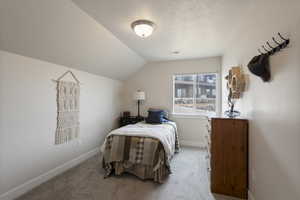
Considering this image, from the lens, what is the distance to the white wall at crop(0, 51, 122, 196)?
187cm

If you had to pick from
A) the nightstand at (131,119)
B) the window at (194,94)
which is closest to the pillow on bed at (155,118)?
the nightstand at (131,119)

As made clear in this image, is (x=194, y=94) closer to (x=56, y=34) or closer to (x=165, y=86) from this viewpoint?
(x=165, y=86)

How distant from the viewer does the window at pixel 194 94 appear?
4.16 m

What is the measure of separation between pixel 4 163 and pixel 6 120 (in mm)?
533

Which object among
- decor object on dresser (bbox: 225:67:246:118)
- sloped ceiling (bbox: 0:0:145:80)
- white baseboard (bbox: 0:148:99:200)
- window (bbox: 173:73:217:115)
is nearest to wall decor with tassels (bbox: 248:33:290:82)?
decor object on dresser (bbox: 225:67:246:118)

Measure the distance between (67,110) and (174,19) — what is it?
2.39 meters

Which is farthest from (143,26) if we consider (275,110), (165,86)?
(165,86)

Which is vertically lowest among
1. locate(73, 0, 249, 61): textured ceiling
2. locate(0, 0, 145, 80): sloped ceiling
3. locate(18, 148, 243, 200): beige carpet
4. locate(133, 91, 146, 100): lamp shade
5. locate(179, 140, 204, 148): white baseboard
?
locate(18, 148, 243, 200): beige carpet

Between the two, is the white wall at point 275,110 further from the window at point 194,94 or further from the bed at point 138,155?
the window at point 194,94

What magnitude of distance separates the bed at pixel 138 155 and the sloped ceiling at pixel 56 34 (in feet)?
5.24

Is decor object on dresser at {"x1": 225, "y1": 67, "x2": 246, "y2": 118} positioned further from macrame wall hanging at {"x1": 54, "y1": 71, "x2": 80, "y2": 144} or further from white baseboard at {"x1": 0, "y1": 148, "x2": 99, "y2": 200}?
white baseboard at {"x1": 0, "y1": 148, "x2": 99, "y2": 200}

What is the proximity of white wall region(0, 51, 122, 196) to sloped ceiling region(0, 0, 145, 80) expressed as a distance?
0.63 feet

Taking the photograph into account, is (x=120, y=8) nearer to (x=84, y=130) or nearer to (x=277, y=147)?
(x=277, y=147)

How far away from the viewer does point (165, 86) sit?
4.43 meters
